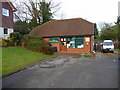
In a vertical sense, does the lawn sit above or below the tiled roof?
below

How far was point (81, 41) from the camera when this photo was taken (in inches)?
712

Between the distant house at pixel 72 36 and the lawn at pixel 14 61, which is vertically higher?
the distant house at pixel 72 36

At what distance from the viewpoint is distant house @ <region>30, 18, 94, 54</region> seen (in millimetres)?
17703

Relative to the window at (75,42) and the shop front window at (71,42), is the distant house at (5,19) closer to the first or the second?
the shop front window at (71,42)

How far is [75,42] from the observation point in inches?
725

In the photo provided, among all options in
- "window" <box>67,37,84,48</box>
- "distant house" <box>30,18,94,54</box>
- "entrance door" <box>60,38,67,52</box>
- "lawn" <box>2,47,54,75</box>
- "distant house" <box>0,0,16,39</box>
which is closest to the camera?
"lawn" <box>2,47,54,75</box>

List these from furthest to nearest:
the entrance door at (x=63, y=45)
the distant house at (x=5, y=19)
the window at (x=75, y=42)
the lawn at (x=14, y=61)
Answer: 1. the entrance door at (x=63, y=45)
2. the window at (x=75, y=42)
3. the distant house at (x=5, y=19)
4. the lawn at (x=14, y=61)

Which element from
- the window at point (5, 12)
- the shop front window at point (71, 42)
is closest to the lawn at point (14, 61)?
the shop front window at point (71, 42)

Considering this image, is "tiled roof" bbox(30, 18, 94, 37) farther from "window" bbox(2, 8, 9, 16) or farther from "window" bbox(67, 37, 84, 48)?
"window" bbox(2, 8, 9, 16)

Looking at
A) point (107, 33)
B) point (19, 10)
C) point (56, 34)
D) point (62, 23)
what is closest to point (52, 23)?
point (62, 23)

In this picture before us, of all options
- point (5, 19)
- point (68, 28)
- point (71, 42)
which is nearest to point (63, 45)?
point (71, 42)

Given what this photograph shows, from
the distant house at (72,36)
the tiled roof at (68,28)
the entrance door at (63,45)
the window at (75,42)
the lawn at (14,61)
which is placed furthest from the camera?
the entrance door at (63,45)

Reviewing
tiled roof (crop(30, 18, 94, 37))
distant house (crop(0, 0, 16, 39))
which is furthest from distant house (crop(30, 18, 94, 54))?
distant house (crop(0, 0, 16, 39))

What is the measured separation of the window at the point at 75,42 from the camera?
1808 cm
